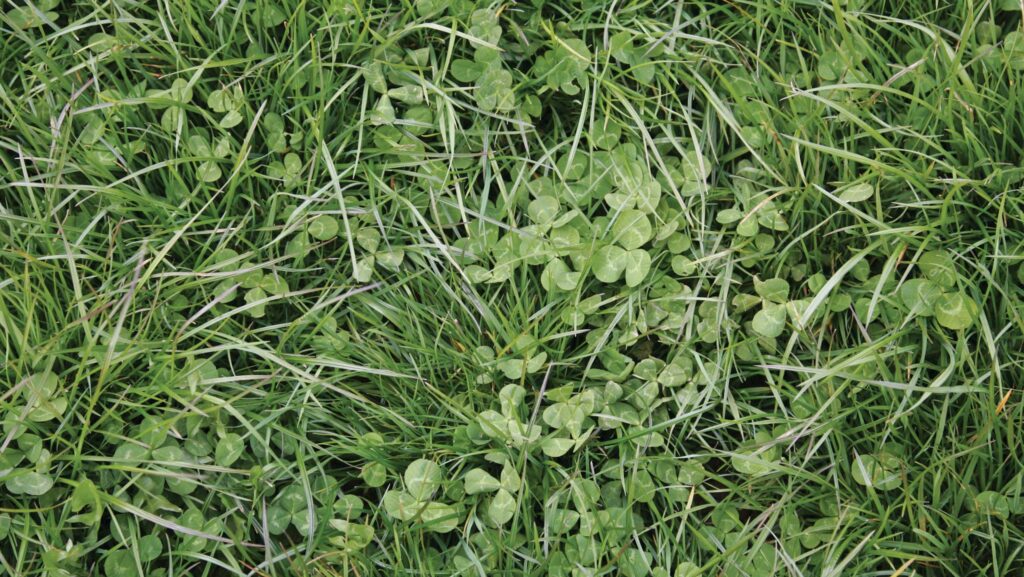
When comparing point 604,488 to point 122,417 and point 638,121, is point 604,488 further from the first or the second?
point 122,417

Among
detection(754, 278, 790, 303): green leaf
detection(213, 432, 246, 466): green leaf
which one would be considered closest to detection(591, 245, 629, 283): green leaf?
detection(754, 278, 790, 303): green leaf

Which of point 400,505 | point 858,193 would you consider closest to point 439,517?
point 400,505

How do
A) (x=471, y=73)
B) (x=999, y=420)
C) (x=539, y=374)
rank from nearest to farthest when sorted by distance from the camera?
(x=999, y=420) < (x=539, y=374) < (x=471, y=73)

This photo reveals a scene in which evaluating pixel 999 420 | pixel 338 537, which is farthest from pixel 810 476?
pixel 338 537

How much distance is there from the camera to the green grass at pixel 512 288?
6.76 ft

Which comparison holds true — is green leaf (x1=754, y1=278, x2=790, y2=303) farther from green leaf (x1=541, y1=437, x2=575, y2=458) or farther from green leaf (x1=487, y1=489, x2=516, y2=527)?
green leaf (x1=487, y1=489, x2=516, y2=527)

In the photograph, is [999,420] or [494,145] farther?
[494,145]

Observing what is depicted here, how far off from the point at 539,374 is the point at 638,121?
2.18 ft

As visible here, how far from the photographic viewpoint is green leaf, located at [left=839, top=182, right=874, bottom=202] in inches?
85.2

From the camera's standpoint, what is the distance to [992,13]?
2.26 metres

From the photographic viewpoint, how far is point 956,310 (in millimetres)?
2066

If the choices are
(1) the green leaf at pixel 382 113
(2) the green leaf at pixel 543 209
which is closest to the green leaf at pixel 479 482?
(2) the green leaf at pixel 543 209

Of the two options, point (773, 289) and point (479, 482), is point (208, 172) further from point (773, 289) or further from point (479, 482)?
point (773, 289)

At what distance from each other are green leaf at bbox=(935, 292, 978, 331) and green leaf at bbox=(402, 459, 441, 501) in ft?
3.93
